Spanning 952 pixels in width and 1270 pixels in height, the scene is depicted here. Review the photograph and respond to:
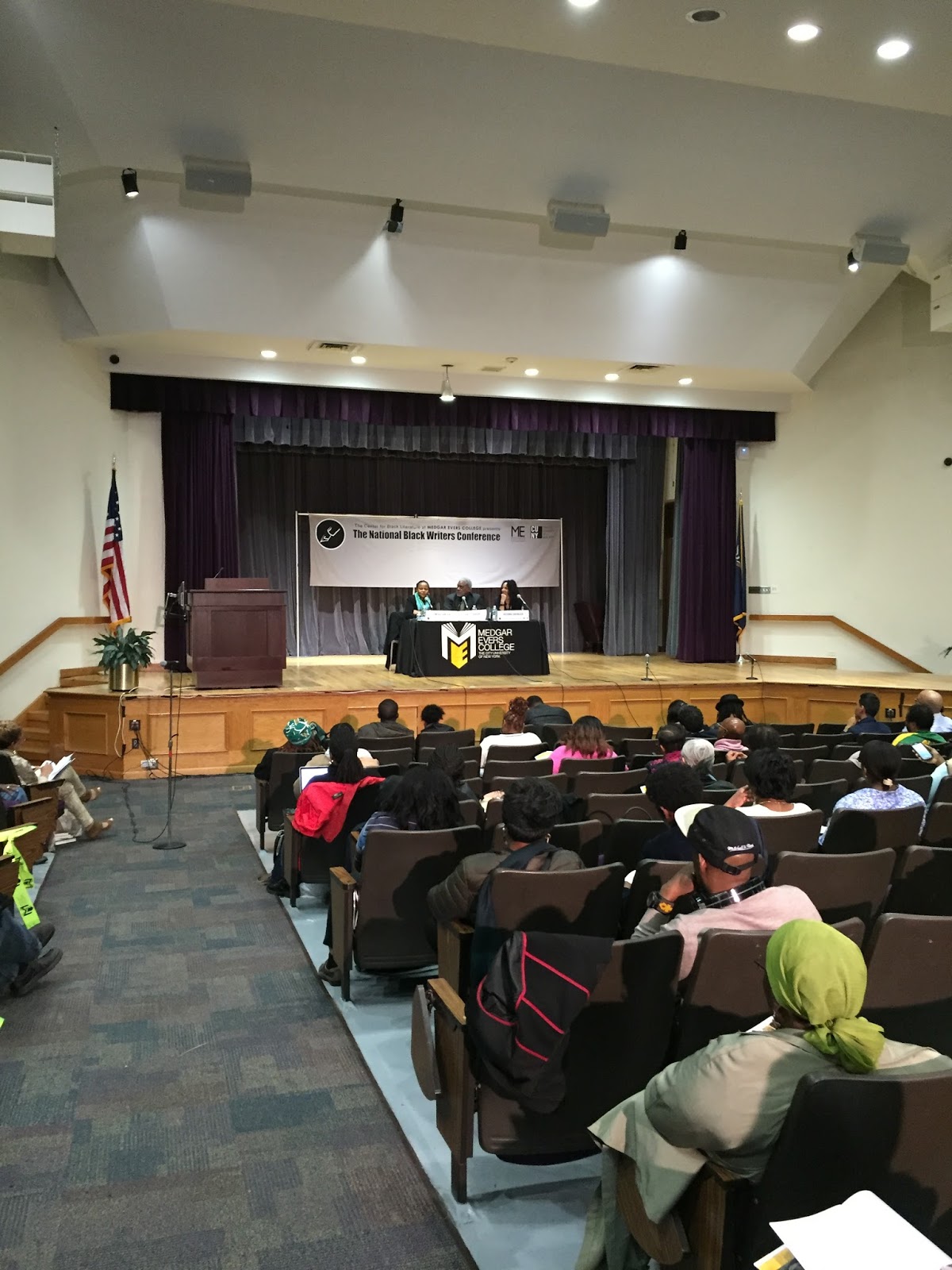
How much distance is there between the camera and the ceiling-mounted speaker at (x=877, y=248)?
31.7ft

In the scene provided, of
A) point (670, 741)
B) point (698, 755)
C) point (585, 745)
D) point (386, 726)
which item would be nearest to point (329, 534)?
point (386, 726)

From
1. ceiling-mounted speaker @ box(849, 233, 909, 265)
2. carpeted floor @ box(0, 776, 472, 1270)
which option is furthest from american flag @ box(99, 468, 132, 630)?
ceiling-mounted speaker @ box(849, 233, 909, 265)

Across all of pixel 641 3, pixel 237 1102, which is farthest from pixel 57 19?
pixel 237 1102

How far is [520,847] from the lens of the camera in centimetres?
297

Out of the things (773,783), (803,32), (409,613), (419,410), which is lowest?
(773,783)

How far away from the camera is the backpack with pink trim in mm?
2176

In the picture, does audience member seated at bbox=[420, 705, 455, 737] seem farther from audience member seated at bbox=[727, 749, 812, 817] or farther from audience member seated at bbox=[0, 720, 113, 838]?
audience member seated at bbox=[727, 749, 812, 817]

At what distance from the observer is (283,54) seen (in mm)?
7016

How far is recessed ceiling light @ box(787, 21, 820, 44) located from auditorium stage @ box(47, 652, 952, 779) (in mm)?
5985

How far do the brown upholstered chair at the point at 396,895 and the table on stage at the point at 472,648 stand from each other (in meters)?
7.18

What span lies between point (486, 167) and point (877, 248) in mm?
3990

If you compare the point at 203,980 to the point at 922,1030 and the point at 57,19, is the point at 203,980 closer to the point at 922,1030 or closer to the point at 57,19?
the point at 922,1030

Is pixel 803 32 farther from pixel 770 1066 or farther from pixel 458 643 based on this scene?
pixel 458 643

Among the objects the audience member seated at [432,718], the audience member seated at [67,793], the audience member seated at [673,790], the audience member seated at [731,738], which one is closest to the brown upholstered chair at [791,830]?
the audience member seated at [673,790]
